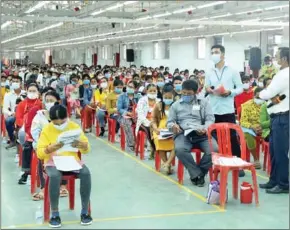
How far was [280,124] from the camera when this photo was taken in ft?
15.4

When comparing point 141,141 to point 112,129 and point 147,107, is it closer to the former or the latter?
point 147,107

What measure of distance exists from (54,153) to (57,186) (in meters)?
0.34

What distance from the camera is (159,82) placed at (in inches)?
392

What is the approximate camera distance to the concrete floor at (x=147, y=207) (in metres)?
3.95

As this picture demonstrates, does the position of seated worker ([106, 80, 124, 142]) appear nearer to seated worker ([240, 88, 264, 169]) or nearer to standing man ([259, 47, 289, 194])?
seated worker ([240, 88, 264, 169])

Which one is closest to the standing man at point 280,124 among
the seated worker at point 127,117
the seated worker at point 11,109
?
the seated worker at point 127,117

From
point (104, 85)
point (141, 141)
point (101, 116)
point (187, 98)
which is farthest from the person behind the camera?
point (104, 85)

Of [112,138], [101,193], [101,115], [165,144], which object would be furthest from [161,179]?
[101,115]

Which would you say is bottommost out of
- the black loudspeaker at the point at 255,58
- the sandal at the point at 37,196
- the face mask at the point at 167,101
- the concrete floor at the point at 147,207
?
the concrete floor at the point at 147,207

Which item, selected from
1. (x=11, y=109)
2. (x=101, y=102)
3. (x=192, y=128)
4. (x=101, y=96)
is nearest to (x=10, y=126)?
(x=11, y=109)

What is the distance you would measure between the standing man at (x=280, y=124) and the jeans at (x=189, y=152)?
63 cm

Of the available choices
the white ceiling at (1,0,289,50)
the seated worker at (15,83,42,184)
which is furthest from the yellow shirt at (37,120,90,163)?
the white ceiling at (1,0,289,50)

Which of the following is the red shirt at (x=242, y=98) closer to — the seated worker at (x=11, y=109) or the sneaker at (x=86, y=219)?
the seated worker at (x=11, y=109)

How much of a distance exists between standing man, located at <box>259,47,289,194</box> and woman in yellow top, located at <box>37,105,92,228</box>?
5.99 ft
